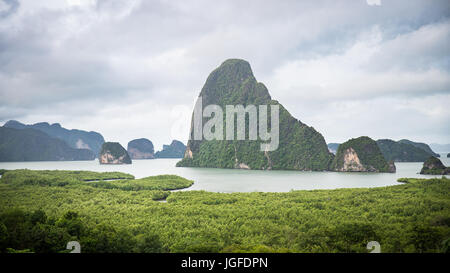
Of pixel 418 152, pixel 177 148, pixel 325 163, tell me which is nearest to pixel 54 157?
pixel 177 148

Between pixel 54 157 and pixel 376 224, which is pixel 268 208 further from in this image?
pixel 54 157

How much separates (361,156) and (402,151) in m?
36.0

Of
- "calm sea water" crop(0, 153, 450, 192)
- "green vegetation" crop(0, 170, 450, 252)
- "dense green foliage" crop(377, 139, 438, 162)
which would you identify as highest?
"dense green foliage" crop(377, 139, 438, 162)

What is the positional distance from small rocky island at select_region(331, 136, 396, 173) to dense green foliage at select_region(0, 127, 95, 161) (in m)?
59.0

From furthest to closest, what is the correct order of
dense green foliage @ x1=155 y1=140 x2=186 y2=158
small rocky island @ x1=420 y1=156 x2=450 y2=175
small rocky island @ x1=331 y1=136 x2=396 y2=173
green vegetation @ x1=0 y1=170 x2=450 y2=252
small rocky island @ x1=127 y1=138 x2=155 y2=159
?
dense green foliage @ x1=155 y1=140 x2=186 y2=158, small rocky island @ x1=127 y1=138 x2=155 y2=159, small rocky island @ x1=331 y1=136 x2=396 y2=173, small rocky island @ x1=420 y1=156 x2=450 y2=175, green vegetation @ x1=0 y1=170 x2=450 y2=252

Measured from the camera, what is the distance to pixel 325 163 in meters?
49.3

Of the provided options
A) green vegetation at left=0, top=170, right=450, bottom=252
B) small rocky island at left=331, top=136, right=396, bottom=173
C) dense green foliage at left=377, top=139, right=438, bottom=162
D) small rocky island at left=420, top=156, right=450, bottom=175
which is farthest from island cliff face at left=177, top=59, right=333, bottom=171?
green vegetation at left=0, top=170, right=450, bottom=252

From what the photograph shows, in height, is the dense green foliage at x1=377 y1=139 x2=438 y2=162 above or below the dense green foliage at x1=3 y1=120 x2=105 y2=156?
below

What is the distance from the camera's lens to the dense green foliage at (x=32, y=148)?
55138 mm

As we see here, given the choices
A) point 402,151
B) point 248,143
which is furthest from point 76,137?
point 402,151

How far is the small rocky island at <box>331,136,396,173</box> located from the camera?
44344 mm

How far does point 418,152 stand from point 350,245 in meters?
81.9

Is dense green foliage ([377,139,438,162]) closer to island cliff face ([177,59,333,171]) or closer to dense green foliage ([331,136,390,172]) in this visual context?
dense green foliage ([331,136,390,172])

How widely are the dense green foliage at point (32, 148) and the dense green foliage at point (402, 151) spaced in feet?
284
